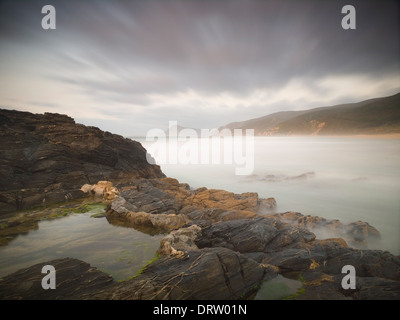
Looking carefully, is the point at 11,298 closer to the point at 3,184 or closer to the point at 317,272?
the point at 317,272

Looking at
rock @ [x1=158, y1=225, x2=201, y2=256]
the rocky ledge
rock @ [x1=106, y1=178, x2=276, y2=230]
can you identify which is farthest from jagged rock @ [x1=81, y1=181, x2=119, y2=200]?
rock @ [x1=158, y1=225, x2=201, y2=256]

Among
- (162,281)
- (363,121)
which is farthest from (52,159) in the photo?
(363,121)

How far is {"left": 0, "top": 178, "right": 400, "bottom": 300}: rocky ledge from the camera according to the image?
6781mm

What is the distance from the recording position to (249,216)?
613 inches

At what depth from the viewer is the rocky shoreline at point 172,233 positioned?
709 centimetres

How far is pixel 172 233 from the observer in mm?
11672

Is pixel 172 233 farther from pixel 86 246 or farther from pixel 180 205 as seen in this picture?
pixel 180 205

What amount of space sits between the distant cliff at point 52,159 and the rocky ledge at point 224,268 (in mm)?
10227

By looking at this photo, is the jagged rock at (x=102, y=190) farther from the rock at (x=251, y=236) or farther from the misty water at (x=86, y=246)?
the rock at (x=251, y=236)

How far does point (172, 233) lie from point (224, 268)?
474 cm

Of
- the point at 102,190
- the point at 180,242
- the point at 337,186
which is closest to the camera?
the point at 180,242

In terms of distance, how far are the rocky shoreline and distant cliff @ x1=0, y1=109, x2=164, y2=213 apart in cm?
9

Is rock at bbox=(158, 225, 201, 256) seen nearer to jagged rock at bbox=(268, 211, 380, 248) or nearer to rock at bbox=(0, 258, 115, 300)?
rock at bbox=(0, 258, 115, 300)
